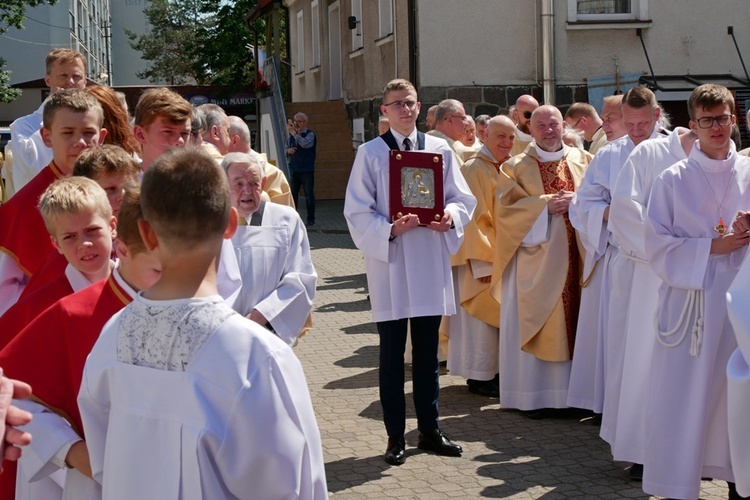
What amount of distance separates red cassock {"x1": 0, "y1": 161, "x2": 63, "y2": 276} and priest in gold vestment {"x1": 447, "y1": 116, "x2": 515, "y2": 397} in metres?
4.39

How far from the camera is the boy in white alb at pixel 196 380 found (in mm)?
2549

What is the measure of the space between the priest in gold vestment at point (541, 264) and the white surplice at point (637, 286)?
1.41 meters

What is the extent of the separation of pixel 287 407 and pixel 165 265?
44 cm

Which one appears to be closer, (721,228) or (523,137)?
(721,228)

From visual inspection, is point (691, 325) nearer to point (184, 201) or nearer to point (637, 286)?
point (637, 286)

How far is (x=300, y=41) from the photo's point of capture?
107ft

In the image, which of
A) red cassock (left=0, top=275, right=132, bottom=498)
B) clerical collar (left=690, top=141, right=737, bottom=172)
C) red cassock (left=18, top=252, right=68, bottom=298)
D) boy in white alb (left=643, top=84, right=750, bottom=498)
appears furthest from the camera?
clerical collar (left=690, top=141, right=737, bottom=172)

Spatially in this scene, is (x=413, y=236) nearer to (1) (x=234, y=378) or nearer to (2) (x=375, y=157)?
(2) (x=375, y=157)

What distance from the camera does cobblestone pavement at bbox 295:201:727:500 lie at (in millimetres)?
6035

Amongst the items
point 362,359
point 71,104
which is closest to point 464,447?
point 362,359

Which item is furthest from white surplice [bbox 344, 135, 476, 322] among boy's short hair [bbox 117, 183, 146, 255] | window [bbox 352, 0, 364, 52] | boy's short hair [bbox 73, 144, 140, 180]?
window [bbox 352, 0, 364, 52]

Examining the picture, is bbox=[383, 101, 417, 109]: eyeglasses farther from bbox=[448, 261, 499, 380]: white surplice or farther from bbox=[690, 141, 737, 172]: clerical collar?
bbox=[448, 261, 499, 380]: white surplice

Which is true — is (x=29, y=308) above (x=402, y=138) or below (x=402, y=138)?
below

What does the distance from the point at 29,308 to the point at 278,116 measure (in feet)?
70.7
